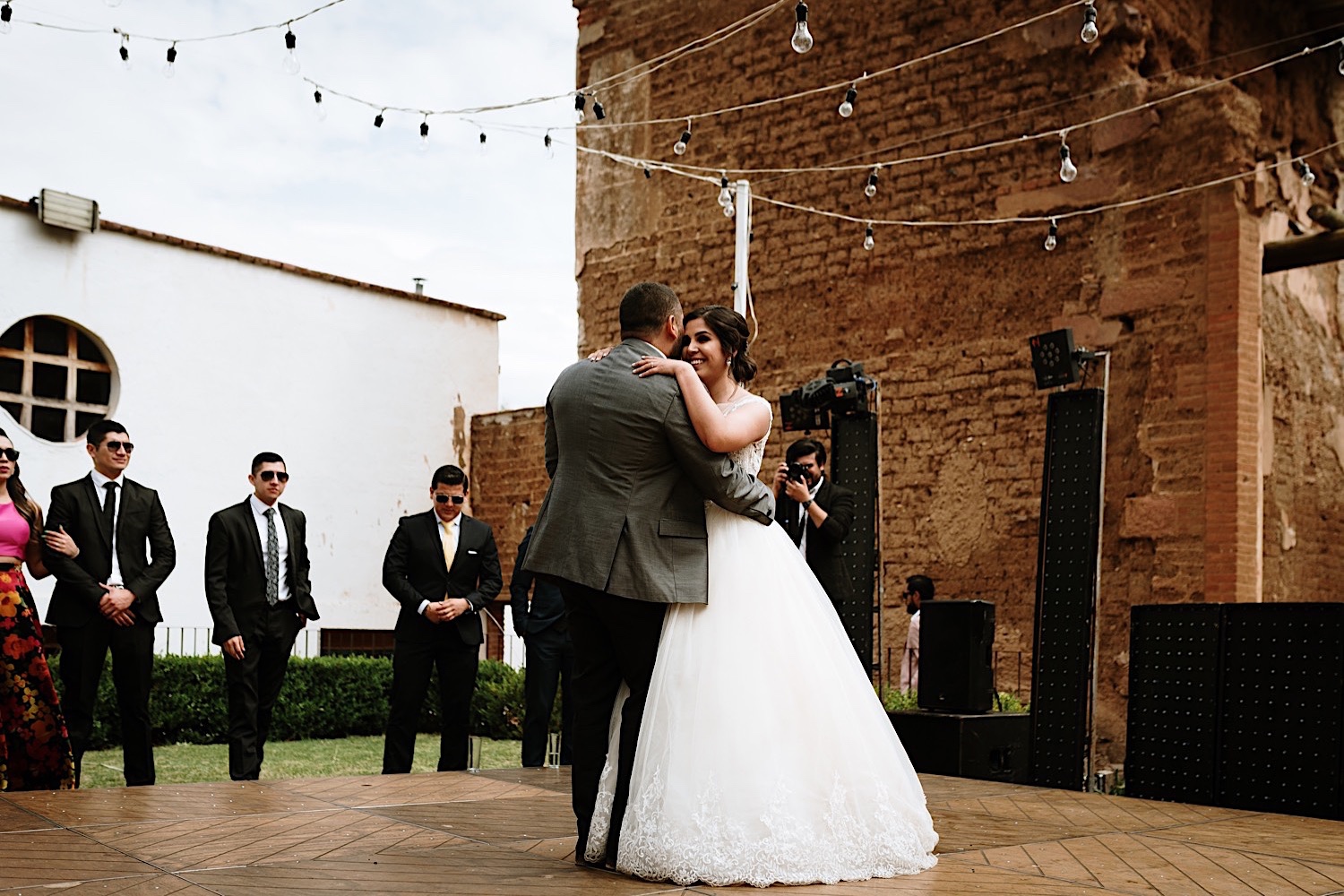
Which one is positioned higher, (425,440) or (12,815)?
(425,440)

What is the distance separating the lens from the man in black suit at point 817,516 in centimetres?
659

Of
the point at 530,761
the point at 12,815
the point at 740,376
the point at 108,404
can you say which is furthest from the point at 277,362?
the point at 740,376

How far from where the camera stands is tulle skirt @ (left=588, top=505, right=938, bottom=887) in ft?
11.0

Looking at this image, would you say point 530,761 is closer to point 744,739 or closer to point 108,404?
point 744,739

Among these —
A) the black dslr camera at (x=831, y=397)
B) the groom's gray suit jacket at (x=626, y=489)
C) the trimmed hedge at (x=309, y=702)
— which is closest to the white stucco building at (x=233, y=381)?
the trimmed hedge at (x=309, y=702)

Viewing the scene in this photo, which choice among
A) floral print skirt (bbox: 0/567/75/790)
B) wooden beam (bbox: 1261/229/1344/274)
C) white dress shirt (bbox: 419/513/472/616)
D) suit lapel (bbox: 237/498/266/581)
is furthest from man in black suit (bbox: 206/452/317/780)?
wooden beam (bbox: 1261/229/1344/274)

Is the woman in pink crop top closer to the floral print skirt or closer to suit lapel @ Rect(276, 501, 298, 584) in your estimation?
the floral print skirt

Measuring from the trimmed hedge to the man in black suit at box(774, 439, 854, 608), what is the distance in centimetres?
478

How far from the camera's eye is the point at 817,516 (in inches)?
260

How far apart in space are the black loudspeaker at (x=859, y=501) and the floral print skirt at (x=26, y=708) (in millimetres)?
4117

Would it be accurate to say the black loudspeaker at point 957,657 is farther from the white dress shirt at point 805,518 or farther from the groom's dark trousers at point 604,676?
the groom's dark trousers at point 604,676

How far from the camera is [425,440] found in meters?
16.2

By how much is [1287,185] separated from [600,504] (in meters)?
8.39

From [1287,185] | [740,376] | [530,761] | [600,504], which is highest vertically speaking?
[1287,185]
